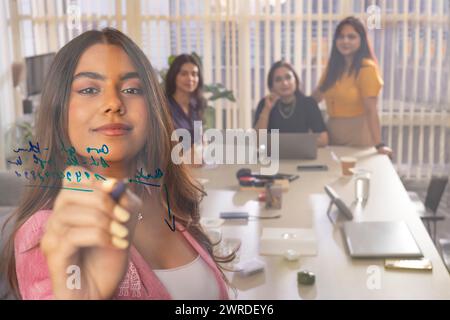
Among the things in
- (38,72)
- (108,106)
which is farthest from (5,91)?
(108,106)

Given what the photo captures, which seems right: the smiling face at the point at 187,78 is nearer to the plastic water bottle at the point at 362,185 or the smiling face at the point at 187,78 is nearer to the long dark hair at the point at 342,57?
the long dark hair at the point at 342,57

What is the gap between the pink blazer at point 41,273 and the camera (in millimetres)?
955

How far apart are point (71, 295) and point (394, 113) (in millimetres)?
687

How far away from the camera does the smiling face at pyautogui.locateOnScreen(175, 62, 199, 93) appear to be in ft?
4.04

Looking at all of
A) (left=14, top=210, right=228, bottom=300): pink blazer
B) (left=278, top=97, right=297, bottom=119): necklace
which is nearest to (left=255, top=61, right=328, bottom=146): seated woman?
(left=278, top=97, right=297, bottom=119): necklace

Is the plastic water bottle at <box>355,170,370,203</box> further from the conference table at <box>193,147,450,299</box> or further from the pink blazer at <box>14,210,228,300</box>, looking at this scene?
the pink blazer at <box>14,210,228,300</box>

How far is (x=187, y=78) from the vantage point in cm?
133

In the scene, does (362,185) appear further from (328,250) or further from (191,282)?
(191,282)

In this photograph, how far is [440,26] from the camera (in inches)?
44.3

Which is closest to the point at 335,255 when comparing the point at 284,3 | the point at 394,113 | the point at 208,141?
the point at 394,113

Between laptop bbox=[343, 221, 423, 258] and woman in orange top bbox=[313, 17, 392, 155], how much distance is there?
0.69ft

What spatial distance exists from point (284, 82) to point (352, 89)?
157mm

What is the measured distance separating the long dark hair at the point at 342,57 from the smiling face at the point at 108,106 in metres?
0.43
